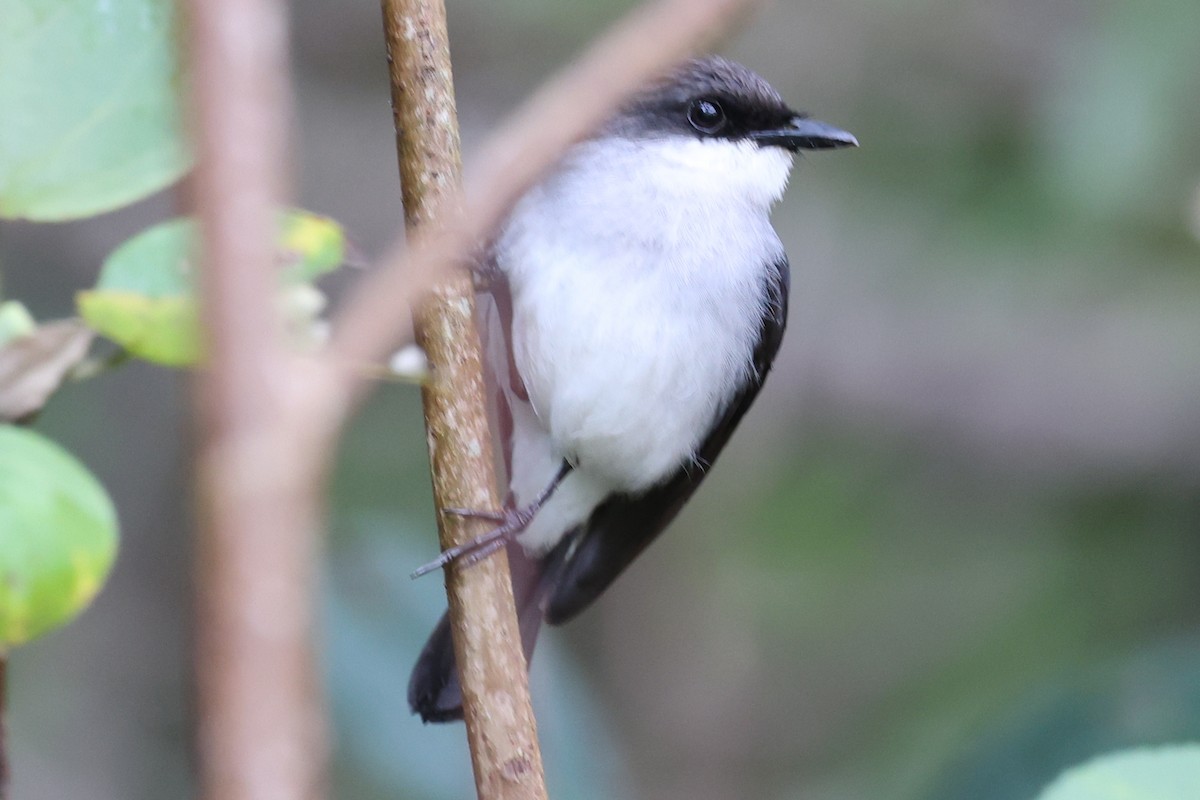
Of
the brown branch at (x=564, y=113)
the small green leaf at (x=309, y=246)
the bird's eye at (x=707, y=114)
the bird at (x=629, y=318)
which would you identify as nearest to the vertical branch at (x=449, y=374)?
the small green leaf at (x=309, y=246)

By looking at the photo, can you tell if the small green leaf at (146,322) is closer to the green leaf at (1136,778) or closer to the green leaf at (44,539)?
the green leaf at (44,539)

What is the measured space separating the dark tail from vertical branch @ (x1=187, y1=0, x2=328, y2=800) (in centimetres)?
191

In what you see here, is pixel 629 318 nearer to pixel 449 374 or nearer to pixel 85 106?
pixel 449 374

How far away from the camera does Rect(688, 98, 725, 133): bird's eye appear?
2.62 m

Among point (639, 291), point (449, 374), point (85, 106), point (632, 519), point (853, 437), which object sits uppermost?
point (853, 437)

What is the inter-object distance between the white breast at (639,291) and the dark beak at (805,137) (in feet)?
0.09

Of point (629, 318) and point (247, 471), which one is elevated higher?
point (629, 318)

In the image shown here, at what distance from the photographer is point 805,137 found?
2.60 m

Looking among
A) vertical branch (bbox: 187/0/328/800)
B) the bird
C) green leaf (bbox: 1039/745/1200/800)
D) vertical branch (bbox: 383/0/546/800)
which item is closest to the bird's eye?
the bird

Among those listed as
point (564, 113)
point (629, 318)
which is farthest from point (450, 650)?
point (564, 113)

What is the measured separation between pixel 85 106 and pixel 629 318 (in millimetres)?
1477

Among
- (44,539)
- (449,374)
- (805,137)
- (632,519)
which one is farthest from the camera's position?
(632,519)

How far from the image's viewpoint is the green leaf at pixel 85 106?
908 millimetres

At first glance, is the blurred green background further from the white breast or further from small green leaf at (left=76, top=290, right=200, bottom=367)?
small green leaf at (left=76, top=290, right=200, bottom=367)
